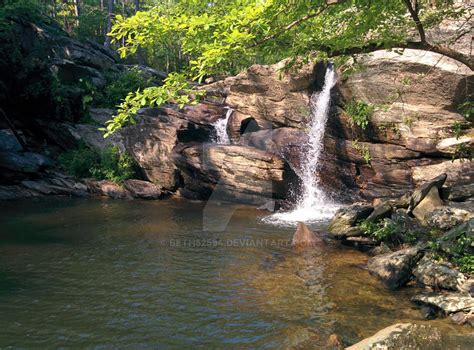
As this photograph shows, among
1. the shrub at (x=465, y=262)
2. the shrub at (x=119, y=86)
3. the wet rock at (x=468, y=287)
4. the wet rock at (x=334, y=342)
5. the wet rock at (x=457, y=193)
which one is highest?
the shrub at (x=119, y=86)

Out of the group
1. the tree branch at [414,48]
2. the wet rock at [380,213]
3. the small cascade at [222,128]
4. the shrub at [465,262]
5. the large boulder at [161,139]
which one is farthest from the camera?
the small cascade at [222,128]

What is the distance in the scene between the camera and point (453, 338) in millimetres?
6973

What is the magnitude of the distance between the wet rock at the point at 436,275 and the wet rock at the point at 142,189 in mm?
16048

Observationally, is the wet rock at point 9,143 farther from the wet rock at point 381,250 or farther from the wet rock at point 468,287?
the wet rock at point 468,287

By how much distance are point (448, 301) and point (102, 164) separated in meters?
22.5

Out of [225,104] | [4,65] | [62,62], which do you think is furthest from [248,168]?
[62,62]

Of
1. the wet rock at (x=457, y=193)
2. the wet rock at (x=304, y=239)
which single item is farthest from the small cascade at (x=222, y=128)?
the wet rock at (x=457, y=193)

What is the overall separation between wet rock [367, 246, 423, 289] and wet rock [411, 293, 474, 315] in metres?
1.05

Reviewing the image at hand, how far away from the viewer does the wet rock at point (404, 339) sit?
629 centimetres

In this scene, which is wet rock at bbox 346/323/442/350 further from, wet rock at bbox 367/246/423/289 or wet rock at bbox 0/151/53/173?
wet rock at bbox 0/151/53/173

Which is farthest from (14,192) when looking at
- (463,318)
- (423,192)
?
(463,318)

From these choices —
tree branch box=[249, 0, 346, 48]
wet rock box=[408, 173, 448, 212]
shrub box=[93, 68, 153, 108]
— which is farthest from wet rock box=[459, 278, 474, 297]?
shrub box=[93, 68, 153, 108]

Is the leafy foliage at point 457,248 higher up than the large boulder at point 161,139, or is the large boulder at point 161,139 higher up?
the large boulder at point 161,139

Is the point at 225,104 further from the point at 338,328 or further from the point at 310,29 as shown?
the point at 338,328
